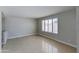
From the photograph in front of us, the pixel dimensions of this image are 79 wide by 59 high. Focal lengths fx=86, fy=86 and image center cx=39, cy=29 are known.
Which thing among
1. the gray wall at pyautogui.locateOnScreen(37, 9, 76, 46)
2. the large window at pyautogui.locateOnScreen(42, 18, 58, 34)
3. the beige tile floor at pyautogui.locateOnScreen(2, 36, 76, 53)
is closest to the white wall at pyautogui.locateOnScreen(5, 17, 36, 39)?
the large window at pyautogui.locateOnScreen(42, 18, 58, 34)

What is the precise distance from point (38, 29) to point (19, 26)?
8.23ft

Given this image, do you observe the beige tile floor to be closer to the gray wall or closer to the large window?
the gray wall

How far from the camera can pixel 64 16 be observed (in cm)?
530

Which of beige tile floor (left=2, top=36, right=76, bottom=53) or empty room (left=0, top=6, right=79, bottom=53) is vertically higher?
empty room (left=0, top=6, right=79, bottom=53)

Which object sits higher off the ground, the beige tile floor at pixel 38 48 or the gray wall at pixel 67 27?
the gray wall at pixel 67 27

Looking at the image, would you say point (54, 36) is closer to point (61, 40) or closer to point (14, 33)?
point (61, 40)

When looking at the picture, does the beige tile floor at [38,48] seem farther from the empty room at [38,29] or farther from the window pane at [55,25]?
the window pane at [55,25]

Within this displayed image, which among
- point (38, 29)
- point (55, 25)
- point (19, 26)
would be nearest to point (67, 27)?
point (55, 25)

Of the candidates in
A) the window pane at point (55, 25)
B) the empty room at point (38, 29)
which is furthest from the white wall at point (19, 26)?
the window pane at point (55, 25)

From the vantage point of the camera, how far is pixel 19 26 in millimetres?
8617

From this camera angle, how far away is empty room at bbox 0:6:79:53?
413 centimetres

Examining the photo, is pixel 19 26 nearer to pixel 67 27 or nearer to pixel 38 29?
pixel 38 29

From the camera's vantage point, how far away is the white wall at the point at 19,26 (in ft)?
24.7
